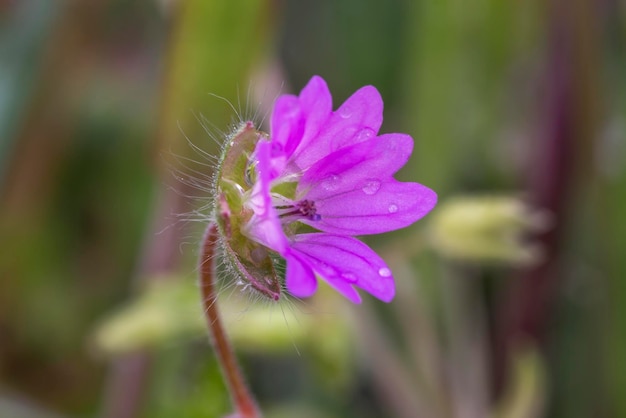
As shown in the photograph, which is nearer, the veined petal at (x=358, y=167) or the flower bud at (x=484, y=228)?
the veined petal at (x=358, y=167)

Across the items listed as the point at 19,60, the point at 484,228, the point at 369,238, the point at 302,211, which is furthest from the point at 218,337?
the point at 19,60

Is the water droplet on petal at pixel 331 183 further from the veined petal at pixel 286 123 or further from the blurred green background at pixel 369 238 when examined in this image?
the blurred green background at pixel 369 238

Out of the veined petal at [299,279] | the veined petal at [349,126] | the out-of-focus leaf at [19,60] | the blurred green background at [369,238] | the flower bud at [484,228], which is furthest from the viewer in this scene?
the out-of-focus leaf at [19,60]

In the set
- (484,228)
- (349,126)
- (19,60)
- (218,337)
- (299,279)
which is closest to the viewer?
(299,279)

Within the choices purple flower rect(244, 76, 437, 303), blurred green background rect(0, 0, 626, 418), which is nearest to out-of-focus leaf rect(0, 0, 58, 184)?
blurred green background rect(0, 0, 626, 418)

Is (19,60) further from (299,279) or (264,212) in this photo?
(299,279)

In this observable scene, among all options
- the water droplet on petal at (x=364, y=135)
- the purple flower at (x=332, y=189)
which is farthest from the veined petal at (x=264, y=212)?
the water droplet on petal at (x=364, y=135)

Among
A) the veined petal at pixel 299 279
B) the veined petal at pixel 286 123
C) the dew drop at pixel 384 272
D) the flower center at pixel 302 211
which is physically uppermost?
the veined petal at pixel 286 123
